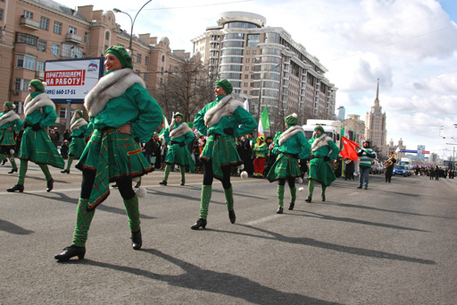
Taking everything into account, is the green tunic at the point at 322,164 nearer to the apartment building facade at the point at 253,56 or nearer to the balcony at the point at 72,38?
the balcony at the point at 72,38

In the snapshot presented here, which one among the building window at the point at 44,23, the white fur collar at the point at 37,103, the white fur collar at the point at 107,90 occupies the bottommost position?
the white fur collar at the point at 107,90

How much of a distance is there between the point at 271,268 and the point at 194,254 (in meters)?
0.83

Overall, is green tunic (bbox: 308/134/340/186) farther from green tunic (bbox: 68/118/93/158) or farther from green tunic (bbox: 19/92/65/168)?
green tunic (bbox: 68/118/93/158)

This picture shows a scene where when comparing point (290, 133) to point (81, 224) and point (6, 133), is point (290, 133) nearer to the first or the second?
point (81, 224)

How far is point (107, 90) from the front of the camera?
165 inches

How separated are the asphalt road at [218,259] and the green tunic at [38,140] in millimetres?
703

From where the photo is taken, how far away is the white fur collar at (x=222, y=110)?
6016mm

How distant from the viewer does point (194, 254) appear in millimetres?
Result: 4547

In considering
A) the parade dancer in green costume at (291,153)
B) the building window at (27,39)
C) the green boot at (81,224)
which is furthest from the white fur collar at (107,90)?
the building window at (27,39)

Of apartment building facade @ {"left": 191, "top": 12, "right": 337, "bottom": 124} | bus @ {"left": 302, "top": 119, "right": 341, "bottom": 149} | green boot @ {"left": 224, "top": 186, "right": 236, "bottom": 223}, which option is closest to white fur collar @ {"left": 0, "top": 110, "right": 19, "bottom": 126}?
green boot @ {"left": 224, "top": 186, "right": 236, "bottom": 223}

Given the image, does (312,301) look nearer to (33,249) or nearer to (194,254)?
(194,254)

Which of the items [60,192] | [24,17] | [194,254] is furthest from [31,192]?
[24,17]

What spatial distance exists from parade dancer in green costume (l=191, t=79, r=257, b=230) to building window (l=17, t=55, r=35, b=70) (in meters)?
45.5

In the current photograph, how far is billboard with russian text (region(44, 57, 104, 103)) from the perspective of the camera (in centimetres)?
3039
